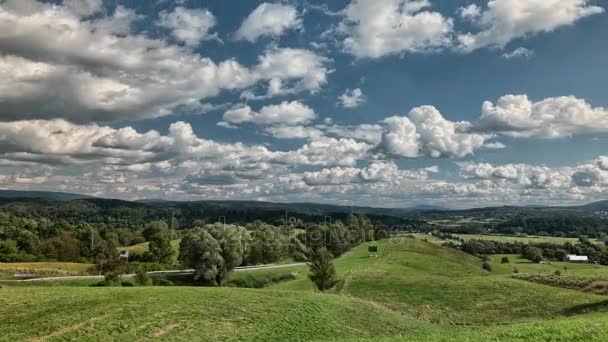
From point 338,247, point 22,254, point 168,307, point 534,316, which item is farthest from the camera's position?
point 338,247

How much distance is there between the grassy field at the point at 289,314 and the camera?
2877 cm

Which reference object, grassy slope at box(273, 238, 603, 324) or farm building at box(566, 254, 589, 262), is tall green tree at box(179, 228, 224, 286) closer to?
grassy slope at box(273, 238, 603, 324)

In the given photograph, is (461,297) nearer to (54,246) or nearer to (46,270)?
(46,270)

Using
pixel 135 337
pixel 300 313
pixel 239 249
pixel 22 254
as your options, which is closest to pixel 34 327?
pixel 135 337

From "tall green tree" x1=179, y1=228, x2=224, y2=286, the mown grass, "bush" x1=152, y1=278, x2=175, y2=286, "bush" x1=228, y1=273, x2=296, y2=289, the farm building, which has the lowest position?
the farm building

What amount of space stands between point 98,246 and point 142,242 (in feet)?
143

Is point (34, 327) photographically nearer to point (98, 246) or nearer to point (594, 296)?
point (594, 296)

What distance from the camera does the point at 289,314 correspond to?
37375 millimetres

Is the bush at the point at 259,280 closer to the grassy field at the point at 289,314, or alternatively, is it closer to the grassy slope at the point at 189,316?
the grassy field at the point at 289,314

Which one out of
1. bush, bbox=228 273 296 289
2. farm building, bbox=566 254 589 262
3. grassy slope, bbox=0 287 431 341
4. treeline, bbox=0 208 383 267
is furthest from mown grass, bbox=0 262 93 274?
farm building, bbox=566 254 589 262

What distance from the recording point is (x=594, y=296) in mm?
58875

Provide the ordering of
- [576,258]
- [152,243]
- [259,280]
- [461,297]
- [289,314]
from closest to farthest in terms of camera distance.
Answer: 1. [289,314]
2. [461,297]
3. [259,280]
4. [152,243]
5. [576,258]

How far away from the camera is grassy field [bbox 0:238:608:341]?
28.8 metres

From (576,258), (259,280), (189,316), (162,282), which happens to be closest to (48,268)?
(162,282)
